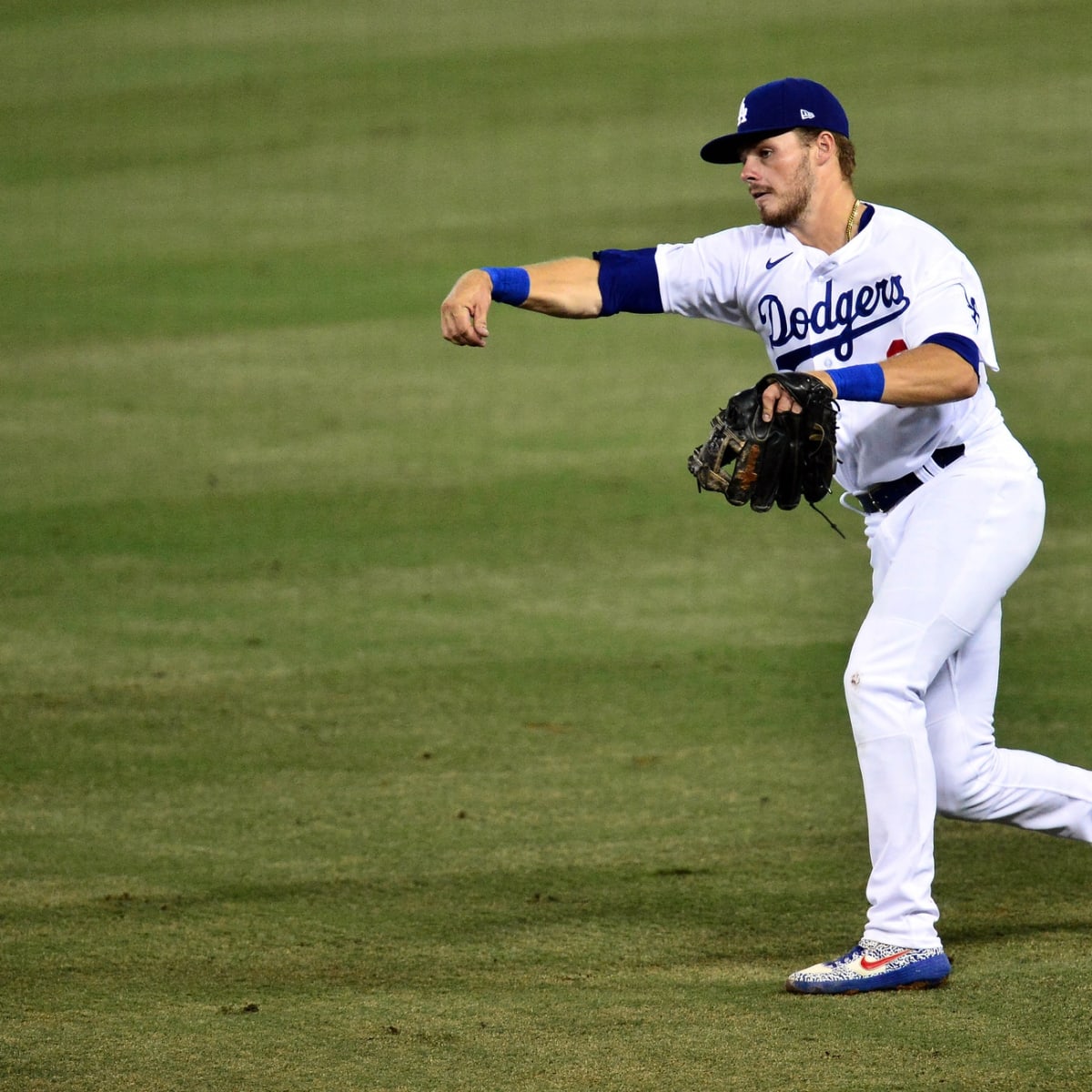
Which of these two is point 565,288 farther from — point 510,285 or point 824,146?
point 824,146

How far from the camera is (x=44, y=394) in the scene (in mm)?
11023

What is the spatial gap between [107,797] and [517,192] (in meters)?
9.56

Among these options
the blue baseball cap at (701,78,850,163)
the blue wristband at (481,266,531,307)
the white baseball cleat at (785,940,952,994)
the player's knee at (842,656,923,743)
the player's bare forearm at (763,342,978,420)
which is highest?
the blue baseball cap at (701,78,850,163)

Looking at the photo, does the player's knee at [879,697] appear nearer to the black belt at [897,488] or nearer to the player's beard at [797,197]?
the black belt at [897,488]

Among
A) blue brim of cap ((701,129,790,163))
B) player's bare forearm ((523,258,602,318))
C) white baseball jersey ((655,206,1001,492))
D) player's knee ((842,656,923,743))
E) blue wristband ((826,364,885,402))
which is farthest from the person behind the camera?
player's bare forearm ((523,258,602,318))

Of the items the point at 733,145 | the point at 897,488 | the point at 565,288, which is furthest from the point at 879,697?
the point at 733,145

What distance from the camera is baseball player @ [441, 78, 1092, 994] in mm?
4297

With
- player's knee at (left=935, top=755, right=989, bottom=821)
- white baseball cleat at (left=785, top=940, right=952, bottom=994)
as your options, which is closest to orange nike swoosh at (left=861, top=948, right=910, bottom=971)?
white baseball cleat at (left=785, top=940, right=952, bottom=994)

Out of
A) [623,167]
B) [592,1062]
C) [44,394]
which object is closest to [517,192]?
[623,167]

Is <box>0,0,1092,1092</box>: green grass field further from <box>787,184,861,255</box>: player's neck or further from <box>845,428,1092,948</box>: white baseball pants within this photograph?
<box>787,184,861,255</box>: player's neck

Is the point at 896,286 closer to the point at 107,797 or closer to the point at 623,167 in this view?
the point at 107,797

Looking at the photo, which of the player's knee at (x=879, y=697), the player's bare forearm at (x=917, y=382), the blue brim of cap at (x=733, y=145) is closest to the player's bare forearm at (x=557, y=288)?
the blue brim of cap at (x=733, y=145)

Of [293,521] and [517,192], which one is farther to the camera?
[517,192]

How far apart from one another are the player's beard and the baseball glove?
576 millimetres
